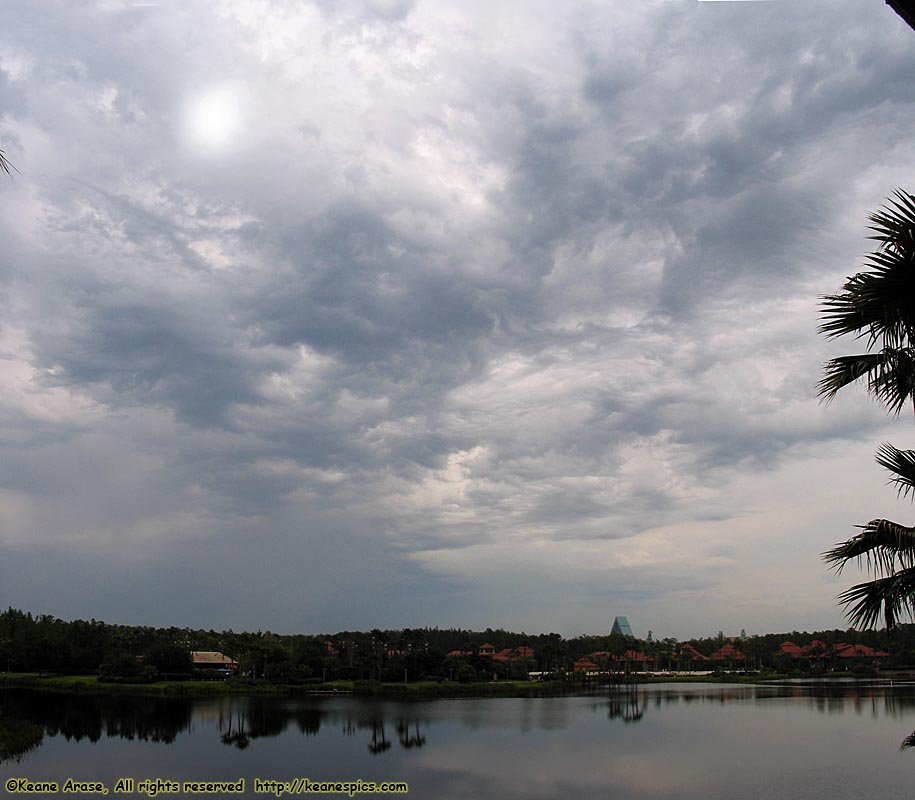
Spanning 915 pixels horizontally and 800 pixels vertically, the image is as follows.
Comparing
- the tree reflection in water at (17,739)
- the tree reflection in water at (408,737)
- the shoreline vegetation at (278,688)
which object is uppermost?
the tree reflection in water at (17,739)

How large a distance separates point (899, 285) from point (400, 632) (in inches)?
3127

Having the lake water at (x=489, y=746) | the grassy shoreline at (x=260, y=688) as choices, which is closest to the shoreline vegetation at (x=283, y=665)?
the grassy shoreline at (x=260, y=688)

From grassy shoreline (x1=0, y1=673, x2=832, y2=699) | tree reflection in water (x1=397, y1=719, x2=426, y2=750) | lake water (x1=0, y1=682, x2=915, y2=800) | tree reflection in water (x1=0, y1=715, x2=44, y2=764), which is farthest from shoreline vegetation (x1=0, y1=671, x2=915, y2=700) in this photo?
tree reflection in water (x1=0, y1=715, x2=44, y2=764)

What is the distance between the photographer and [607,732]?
4444cm

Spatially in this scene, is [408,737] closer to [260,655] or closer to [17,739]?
[17,739]

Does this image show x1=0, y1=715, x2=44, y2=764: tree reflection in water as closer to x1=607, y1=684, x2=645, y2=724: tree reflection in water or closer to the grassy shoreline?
the grassy shoreline

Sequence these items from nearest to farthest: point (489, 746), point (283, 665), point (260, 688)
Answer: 1. point (489, 746)
2. point (260, 688)
3. point (283, 665)

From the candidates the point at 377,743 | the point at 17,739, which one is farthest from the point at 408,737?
the point at 17,739

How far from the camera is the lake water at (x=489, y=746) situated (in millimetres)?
28609

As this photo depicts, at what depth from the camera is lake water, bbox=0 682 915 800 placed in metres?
28.6

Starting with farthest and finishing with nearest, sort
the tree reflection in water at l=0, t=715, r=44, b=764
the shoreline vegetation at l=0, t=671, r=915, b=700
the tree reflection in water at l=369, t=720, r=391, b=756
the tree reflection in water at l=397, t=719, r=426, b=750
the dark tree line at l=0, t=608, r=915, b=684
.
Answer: the dark tree line at l=0, t=608, r=915, b=684 < the shoreline vegetation at l=0, t=671, r=915, b=700 < the tree reflection in water at l=397, t=719, r=426, b=750 < the tree reflection in water at l=369, t=720, r=391, b=756 < the tree reflection in water at l=0, t=715, r=44, b=764

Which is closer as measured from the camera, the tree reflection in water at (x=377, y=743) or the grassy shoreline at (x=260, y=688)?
the tree reflection in water at (x=377, y=743)

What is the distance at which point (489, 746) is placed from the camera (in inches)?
1468

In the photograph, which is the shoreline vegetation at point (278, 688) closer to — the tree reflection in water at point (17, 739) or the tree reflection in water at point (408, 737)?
→ the tree reflection in water at point (408, 737)
